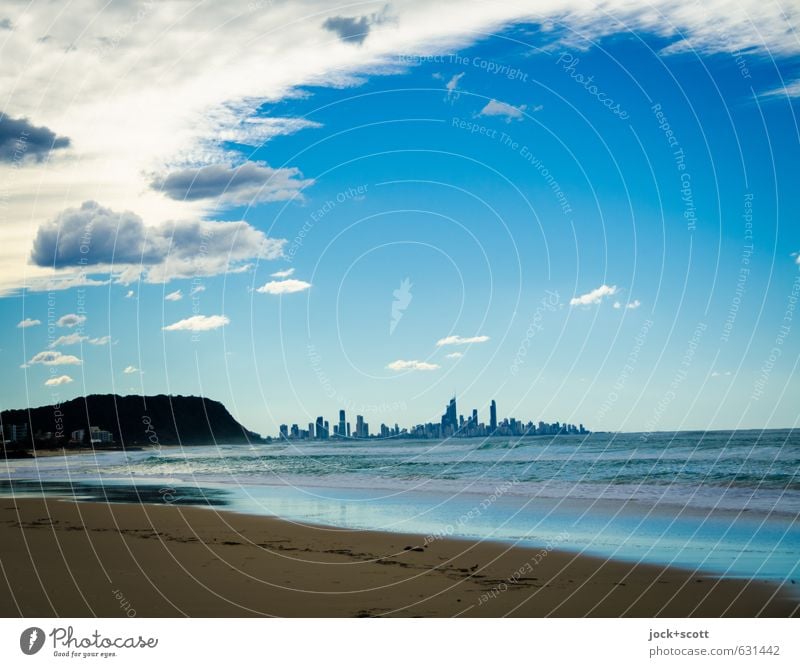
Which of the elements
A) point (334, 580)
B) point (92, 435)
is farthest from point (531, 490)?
point (92, 435)

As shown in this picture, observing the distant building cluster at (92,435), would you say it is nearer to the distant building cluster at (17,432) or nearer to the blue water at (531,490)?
the blue water at (531,490)

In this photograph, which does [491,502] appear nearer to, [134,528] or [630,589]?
[134,528]

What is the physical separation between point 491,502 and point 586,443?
38.6m

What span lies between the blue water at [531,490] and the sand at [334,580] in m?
1.49

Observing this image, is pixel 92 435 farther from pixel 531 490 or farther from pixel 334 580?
pixel 334 580

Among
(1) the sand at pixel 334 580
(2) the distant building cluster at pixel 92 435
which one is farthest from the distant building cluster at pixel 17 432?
(1) the sand at pixel 334 580

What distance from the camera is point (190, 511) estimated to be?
25.2 m

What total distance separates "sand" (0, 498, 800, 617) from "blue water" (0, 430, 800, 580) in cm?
149

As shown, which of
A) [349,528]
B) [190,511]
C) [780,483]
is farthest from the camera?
[780,483]

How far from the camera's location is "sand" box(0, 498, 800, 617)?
13195mm

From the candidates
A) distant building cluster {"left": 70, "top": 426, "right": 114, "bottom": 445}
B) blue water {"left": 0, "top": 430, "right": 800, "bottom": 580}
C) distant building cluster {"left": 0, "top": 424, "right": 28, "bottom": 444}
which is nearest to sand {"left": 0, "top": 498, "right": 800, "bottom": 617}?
blue water {"left": 0, "top": 430, "right": 800, "bottom": 580}

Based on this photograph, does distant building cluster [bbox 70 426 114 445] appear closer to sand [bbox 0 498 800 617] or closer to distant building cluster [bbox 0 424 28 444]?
distant building cluster [bbox 0 424 28 444]
